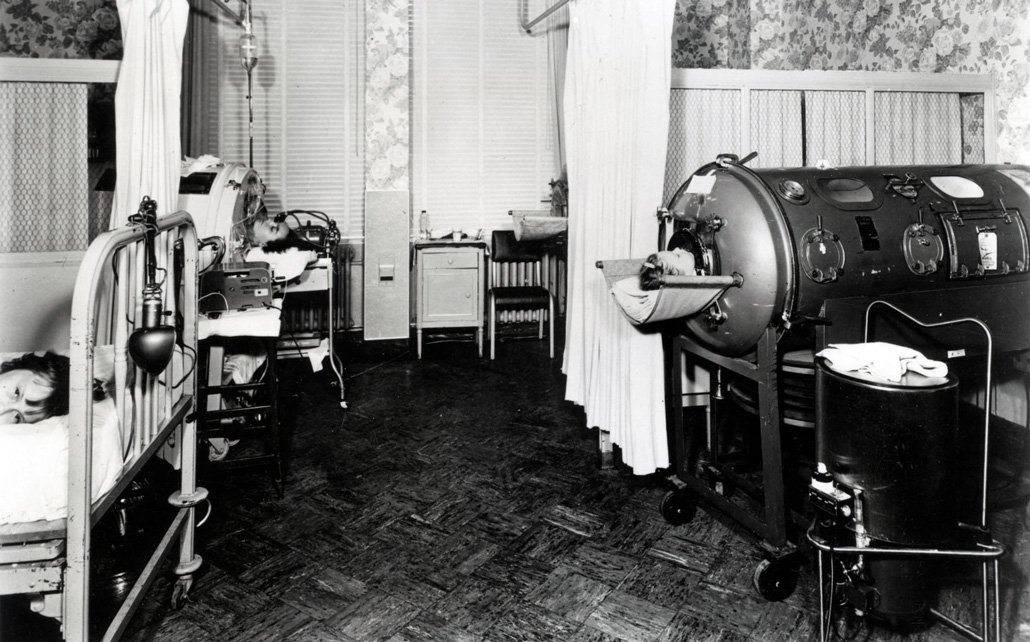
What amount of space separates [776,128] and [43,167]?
3.83 meters

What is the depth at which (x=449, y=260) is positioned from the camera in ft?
18.4

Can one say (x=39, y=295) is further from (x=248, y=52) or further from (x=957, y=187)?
(x=957, y=187)

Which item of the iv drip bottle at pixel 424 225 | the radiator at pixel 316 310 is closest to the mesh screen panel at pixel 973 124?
the iv drip bottle at pixel 424 225

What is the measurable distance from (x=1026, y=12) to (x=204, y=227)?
4250mm

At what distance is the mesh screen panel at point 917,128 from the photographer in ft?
13.4

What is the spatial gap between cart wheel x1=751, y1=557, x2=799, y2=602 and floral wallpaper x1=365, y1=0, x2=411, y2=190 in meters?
4.34

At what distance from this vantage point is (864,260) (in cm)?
251

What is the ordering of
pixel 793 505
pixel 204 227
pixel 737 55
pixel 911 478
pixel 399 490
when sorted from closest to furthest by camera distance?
pixel 911 478
pixel 793 505
pixel 399 490
pixel 204 227
pixel 737 55

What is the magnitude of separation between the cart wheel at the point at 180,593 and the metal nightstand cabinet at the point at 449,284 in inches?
134

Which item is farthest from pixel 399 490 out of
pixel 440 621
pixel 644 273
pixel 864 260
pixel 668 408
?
pixel 864 260

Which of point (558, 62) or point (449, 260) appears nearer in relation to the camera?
point (449, 260)

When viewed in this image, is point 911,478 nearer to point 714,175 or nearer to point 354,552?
point 714,175

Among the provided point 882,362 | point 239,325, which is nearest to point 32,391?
point 239,325

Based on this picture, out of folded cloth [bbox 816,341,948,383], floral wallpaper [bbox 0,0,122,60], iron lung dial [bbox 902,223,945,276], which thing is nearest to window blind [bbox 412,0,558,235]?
floral wallpaper [bbox 0,0,122,60]
